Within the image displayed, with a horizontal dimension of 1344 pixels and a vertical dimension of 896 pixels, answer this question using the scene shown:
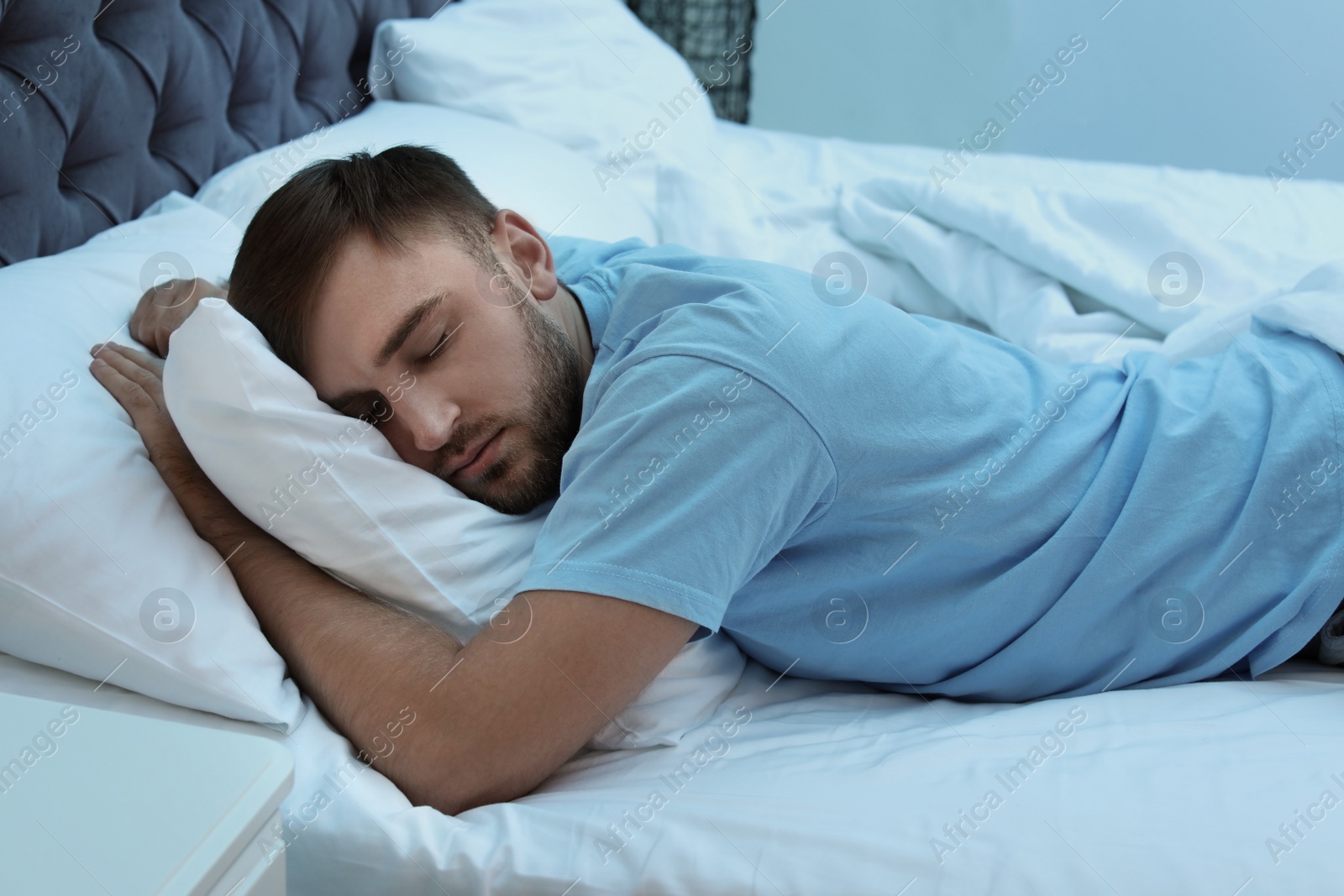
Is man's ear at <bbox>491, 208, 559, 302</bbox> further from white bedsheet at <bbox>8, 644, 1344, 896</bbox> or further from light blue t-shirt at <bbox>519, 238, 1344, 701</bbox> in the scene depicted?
white bedsheet at <bbox>8, 644, 1344, 896</bbox>

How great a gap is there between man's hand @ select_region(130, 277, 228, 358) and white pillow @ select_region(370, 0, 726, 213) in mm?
746

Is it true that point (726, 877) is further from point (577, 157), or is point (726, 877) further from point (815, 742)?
point (577, 157)

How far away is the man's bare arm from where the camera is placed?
76 centimetres

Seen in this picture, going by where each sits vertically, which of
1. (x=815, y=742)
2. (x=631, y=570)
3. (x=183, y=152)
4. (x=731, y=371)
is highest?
(x=731, y=371)

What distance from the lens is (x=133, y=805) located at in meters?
0.56

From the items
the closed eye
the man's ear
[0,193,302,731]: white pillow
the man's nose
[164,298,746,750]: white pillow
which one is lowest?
[0,193,302,731]: white pillow

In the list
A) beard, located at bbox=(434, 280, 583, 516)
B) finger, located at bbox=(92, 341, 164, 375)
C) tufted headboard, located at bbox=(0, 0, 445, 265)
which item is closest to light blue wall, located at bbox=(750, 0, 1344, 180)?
tufted headboard, located at bbox=(0, 0, 445, 265)

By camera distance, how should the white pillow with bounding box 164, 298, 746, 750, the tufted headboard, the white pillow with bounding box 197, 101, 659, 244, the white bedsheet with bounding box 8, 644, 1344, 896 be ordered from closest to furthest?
the white bedsheet with bounding box 8, 644, 1344, 896 → the white pillow with bounding box 164, 298, 746, 750 → the tufted headboard → the white pillow with bounding box 197, 101, 659, 244

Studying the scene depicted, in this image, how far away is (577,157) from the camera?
1774 millimetres

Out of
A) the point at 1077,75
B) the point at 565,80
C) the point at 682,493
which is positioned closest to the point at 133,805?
the point at 682,493

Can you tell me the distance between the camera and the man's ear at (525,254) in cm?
106

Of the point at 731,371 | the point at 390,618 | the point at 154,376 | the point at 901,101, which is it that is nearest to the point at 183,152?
the point at 154,376

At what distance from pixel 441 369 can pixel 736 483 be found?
1.08 ft

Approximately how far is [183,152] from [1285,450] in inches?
54.7
